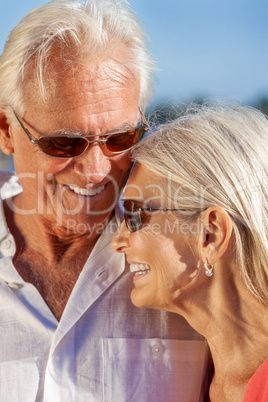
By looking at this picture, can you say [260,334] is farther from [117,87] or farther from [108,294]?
[117,87]

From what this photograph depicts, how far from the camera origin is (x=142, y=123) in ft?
7.55

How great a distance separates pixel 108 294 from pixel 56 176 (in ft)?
1.90

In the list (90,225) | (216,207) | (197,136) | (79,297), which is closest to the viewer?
(216,207)

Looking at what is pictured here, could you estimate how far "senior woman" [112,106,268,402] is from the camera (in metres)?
1.85

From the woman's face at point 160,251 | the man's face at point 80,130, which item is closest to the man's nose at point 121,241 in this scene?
the woman's face at point 160,251

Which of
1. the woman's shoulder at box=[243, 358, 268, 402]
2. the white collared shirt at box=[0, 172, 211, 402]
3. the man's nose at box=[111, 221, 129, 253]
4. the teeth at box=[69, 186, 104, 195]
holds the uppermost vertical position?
the teeth at box=[69, 186, 104, 195]

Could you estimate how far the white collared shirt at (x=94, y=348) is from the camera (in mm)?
1965

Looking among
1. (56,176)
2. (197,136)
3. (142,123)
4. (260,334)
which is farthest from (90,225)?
(260,334)

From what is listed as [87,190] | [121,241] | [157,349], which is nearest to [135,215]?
[121,241]

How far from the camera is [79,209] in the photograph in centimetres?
221

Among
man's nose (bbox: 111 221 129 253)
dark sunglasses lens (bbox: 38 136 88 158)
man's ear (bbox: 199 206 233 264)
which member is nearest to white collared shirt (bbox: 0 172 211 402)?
man's nose (bbox: 111 221 129 253)

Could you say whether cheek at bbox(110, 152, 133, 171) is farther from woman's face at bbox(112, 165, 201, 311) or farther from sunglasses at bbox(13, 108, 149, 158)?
woman's face at bbox(112, 165, 201, 311)

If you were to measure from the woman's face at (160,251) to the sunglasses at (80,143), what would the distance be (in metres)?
0.18

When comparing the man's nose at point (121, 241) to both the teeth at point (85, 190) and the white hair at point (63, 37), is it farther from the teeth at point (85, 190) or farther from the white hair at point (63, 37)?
the white hair at point (63, 37)
